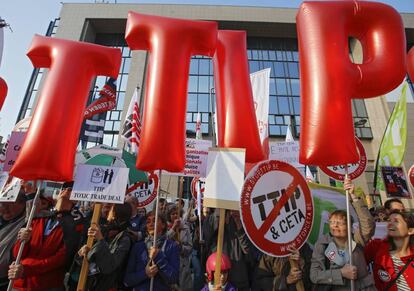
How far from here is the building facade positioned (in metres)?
17.6

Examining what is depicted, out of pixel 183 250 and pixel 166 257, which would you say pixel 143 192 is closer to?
pixel 183 250

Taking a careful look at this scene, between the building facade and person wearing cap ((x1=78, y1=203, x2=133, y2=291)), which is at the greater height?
the building facade

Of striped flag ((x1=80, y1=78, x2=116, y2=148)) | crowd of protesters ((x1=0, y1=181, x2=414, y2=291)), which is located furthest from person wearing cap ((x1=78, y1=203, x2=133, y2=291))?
striped flag ((x1=80, y1=78, x2=116, y2=148))

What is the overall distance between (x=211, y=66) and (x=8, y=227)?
58.3 ft

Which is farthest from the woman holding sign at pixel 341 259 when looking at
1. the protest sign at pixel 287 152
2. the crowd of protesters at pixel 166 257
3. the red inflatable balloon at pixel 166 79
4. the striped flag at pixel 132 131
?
the striped flag at pixel 132 131

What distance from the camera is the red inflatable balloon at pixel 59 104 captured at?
2.76m

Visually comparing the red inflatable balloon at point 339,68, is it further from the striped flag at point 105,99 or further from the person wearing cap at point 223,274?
the striped flag at point 105,99

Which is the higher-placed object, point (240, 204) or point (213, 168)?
point (213, 168)

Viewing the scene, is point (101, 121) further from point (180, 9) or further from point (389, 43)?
point (180, 9)

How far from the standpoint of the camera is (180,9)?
20578mm

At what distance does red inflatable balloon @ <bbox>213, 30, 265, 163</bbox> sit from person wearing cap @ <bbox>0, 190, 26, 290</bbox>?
99.8 inches

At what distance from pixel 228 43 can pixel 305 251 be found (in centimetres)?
279

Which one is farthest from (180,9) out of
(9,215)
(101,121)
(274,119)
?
(9,215)

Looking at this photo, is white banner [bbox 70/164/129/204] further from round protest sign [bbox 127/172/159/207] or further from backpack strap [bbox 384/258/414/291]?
round protest sign [bbox 127/172/159/207]
